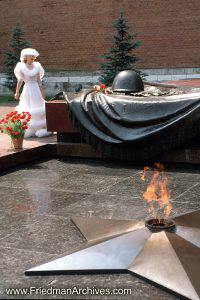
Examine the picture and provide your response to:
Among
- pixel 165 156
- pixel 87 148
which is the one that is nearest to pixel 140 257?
pixel 165 156

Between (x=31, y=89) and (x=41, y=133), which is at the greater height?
(x=31, y=89)

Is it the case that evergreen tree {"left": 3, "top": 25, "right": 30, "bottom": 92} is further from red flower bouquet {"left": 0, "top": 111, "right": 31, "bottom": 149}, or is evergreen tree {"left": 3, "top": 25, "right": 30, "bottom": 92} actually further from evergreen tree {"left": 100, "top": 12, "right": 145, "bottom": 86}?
red flower bouquet {"left": 0, "top": 111, "right": 31, "bottom": 149}

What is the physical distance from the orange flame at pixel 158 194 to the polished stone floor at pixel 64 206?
0.07 m

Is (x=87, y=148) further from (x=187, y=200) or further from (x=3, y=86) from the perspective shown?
(x=3, y=86)

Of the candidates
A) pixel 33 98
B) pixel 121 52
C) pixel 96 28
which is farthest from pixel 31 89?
pixel 96 28

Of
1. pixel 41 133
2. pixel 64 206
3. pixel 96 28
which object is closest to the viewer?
pixel 64 206

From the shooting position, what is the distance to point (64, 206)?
14.7ft

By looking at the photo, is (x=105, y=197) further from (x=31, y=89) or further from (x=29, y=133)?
(x=31, y=89)

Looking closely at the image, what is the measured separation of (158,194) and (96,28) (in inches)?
479

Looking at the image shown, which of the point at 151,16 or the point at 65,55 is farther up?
the point at 151,16

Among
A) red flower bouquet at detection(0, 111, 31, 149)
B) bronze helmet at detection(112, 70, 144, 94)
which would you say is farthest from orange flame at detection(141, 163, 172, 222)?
red flower bouquet at detection(0, 111, 31, 149)

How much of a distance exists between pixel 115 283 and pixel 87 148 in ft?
12.1

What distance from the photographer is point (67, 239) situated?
143 inches

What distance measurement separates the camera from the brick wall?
14.9 metres
